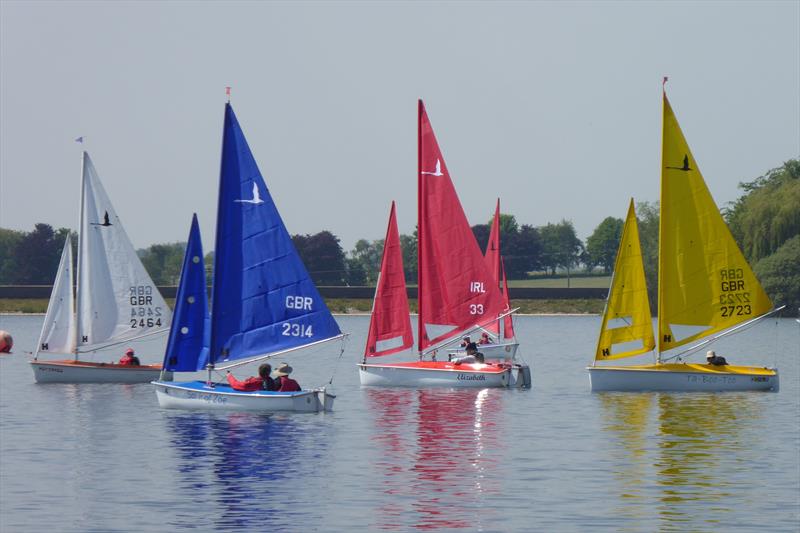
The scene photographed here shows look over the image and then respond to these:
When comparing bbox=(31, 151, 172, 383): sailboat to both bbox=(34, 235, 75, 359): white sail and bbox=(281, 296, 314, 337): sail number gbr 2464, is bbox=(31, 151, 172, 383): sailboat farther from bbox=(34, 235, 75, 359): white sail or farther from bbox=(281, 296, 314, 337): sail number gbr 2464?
bbox=(281, 296, 314, 337): sail number gbr 2464

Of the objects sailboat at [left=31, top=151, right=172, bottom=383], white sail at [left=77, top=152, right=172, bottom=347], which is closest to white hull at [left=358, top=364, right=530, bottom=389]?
sailboat at [left=31, top=151, right=172, bottom=383]

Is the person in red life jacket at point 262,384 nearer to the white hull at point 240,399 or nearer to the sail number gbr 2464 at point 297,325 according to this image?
the white hull at point 240,399

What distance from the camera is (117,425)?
42938 millimetres

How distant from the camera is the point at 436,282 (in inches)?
2158

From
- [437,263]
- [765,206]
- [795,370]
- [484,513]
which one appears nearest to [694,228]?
[437,263]

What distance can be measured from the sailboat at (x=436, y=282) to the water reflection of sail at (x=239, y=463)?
11.9m

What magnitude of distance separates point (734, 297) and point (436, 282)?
35.0 ft

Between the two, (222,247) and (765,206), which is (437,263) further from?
(765,206)

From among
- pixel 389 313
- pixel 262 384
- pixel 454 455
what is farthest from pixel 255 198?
pixel 389 313

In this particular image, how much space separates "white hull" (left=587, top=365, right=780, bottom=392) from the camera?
165 feet

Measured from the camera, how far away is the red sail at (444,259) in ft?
179

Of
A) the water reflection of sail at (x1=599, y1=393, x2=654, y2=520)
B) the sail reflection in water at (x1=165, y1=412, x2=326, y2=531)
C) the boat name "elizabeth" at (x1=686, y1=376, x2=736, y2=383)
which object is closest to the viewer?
the sail reflection in water at (x1=165, y1=412, x2=326, y2=531)

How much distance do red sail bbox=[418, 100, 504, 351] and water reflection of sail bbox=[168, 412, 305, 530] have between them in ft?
42.9

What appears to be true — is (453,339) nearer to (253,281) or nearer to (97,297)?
(253,281)
